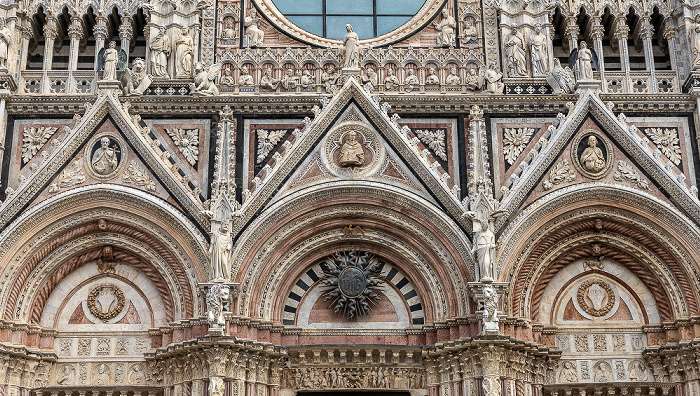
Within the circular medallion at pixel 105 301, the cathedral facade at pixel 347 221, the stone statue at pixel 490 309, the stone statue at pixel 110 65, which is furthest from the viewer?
the stone statue at pixel 110 65

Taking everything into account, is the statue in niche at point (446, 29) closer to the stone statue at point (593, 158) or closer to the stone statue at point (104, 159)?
the stone statue at point (593, 158)

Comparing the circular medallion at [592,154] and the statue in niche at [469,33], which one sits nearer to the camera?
the circular medallion at [592,154]

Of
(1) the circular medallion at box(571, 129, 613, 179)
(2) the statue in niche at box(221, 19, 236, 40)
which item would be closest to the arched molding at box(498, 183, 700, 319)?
(1) the circular medallion at box(571, 129, 613, 179)

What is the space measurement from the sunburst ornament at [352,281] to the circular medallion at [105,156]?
440 cm

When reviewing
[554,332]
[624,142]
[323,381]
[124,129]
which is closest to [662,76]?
[624,142]

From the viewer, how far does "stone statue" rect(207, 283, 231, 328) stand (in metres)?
17.8

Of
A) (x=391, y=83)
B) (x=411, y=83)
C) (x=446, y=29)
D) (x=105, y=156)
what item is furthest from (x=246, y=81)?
(x=446, y=29)

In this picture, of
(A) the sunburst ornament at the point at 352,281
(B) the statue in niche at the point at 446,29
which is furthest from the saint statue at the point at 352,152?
(B) the statue in niche at the point at 446,29

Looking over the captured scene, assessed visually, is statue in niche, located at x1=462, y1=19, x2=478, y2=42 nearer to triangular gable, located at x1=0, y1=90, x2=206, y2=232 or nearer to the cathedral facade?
the cathedral facade

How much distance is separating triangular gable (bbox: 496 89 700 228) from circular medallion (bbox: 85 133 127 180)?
7.33 meters

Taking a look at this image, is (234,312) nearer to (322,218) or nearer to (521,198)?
(322,218)

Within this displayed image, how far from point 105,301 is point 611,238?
976cm

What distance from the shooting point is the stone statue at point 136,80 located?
20.0 m

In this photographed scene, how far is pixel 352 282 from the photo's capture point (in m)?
19.2
